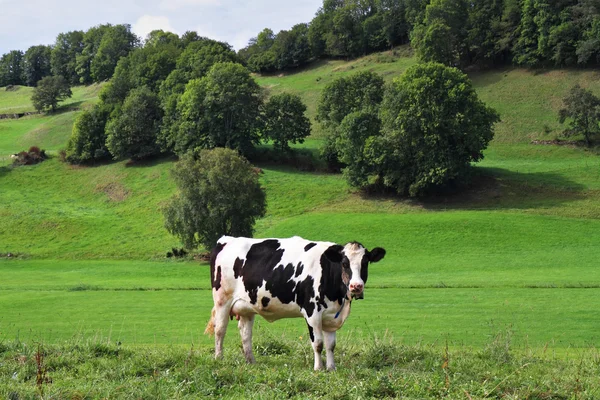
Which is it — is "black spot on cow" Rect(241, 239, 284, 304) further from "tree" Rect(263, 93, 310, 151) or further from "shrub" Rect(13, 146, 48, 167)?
"shrub" Rect(13, 146, 48, 167)

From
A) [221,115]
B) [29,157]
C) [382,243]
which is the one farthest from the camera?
[29,157]

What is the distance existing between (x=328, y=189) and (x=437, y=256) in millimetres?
25168

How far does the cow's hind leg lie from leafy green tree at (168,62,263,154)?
217ft

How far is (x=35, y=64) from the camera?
18062cm

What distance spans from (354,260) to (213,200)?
39.8 m

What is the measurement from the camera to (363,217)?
61.6 metres

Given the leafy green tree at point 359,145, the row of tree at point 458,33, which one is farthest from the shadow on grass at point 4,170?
the row of tree at point 458,33

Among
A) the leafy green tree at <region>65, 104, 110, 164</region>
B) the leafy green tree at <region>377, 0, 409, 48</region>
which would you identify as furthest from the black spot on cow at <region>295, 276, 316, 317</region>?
the leafy green tree at <region>377, 0, 409, 48</region>

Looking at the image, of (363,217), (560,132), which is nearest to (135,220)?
(363,217)

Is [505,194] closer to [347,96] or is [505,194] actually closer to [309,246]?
→ [347,96]

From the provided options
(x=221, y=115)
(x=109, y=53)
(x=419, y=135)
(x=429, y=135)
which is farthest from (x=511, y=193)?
(x=109, y=53)

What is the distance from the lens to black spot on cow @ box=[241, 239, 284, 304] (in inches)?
537

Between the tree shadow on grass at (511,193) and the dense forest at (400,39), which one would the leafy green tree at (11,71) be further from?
the tree shadow on grass at (511,193)

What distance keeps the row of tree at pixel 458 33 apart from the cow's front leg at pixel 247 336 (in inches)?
3756
